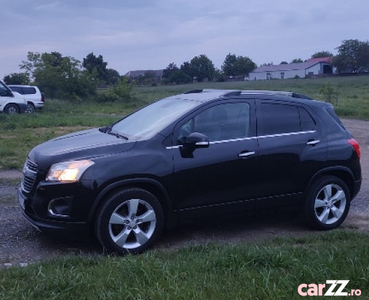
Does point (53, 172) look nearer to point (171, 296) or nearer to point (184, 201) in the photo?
point (184, 201)

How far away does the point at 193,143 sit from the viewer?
596cm

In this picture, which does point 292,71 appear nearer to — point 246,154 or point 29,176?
point 246,154

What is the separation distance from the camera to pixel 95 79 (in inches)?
1559

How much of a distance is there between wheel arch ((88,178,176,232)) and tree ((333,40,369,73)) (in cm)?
7581

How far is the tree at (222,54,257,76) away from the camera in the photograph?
261ft

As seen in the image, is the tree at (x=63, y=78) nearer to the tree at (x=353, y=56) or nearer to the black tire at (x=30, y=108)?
the black tire at (x=30, y=108)

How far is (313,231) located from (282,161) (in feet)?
3.25

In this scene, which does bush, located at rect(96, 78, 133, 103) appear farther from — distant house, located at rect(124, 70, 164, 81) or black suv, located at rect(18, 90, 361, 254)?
distant house, located at rect(124, 70, 164, 81)

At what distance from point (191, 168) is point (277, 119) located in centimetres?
141

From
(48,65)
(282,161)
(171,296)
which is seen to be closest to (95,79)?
(48,65)

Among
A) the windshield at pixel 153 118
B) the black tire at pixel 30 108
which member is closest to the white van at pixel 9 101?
the black tire at pixel 30 108

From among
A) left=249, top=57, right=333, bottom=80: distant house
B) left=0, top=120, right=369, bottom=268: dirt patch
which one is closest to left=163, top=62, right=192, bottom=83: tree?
left=249, top=57, right=333, bottom=80: distant house

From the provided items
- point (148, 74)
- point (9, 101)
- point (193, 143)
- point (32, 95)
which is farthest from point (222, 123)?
point (148, 74)

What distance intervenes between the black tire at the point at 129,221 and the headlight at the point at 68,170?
1.30ft
